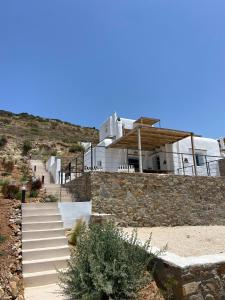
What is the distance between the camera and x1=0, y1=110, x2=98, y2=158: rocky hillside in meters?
28.0

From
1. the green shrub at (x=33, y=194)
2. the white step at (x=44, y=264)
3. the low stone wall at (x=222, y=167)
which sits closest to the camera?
the white step at (x=44, y=264)

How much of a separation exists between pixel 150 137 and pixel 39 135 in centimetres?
2273

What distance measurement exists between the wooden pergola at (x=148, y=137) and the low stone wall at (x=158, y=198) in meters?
1.87

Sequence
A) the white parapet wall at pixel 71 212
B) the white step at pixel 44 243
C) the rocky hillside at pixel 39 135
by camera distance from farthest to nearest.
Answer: the rocky hillside at pixel 39 135 → the white parapet wall at pixel 71 212 → the white step at pixel 44 243

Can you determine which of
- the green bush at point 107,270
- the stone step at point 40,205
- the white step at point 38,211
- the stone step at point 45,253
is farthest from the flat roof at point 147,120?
the green bush at point 107,270

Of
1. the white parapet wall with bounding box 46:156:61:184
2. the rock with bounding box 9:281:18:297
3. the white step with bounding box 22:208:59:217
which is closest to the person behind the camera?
the rock with bounding box 9:281:18:297

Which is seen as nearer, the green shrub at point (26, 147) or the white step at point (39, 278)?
the white step at point (39, 278)

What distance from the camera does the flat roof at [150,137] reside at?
1408 cm

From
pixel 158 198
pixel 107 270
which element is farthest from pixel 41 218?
pixel 158 198

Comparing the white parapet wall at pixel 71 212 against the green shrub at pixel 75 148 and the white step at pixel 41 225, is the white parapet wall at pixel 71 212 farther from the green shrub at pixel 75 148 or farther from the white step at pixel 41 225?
the green shrub at pixel 75 148

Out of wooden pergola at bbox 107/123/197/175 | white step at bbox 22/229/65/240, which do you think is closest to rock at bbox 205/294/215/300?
white step at bbox 22/229/65/240

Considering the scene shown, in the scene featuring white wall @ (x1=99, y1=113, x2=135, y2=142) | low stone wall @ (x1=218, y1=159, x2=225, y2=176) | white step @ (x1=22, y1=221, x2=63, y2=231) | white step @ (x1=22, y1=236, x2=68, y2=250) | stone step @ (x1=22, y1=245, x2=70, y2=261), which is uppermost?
white wall @ (x1=99, y1=113, x2=135, y2=142)

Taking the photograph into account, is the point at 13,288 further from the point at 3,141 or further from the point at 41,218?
the point at 3,141

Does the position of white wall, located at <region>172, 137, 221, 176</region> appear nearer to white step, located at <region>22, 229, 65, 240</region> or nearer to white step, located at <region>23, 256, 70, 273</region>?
white step, located at <region>22, 229, 65, 240</region>
